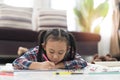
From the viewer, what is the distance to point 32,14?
3.34 metres

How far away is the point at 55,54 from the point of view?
1.17 m

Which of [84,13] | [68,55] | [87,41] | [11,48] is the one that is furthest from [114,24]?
[68,55]

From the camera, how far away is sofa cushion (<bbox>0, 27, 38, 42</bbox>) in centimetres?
268

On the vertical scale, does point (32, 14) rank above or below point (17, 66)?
above

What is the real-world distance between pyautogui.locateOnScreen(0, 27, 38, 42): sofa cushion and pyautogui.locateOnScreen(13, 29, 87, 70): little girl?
1.40 m

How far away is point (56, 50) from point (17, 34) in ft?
5.38

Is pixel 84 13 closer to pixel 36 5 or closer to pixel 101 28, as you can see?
pixel 101 28

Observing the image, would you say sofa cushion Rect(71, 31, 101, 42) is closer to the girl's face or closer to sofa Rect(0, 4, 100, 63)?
sofa Rect(0, 4, 100, 63)

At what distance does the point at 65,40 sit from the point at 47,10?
85.8 inches

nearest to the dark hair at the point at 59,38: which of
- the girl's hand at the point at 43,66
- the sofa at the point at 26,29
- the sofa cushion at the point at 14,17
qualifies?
the girl's hand at the point at 43,66

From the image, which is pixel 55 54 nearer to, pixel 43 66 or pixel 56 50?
pixel 56 50

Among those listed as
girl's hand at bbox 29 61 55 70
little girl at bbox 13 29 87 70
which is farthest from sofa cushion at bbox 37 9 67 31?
girl's hand at bbox 29 61 55 70

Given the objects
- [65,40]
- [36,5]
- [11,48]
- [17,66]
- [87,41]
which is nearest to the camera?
[17,66]

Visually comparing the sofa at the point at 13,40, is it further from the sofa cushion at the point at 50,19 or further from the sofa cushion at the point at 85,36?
the sofa cushion at the point at 85,36
